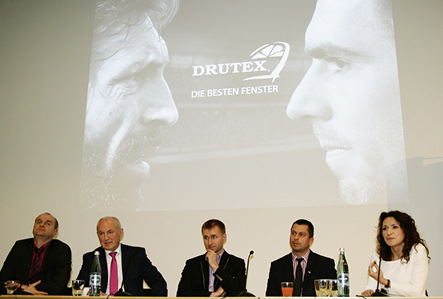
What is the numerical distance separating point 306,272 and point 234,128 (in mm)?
1514

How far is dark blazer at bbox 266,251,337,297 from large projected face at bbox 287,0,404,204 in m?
0.68

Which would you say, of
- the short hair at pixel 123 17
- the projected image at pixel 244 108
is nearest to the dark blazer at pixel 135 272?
the projected image at pixel 244 108

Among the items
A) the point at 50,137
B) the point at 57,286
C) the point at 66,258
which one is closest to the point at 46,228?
the point at 66,258

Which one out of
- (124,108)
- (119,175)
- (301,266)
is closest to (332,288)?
(301,266)

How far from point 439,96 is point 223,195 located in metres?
2.12

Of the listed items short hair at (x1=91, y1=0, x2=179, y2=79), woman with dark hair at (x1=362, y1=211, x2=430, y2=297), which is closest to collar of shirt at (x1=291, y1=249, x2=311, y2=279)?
woman with dark hair at (x1=362, y1=211, x2=430, y2=297)

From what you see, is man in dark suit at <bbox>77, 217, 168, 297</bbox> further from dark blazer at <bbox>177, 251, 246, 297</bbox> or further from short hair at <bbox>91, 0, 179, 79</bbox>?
short hair at <bbox>91, 0, 179, 79</bbox>

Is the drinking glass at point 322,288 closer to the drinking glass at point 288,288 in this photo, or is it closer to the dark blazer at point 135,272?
the drinking glass at point 288,288

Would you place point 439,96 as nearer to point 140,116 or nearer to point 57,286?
point 140,116

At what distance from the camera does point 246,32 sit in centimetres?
477

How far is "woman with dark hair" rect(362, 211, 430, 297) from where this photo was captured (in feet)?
10.5

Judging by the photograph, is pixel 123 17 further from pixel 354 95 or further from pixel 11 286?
pixel 11 286

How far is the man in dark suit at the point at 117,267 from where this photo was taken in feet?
12.6

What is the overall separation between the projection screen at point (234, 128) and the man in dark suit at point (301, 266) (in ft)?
1.20
